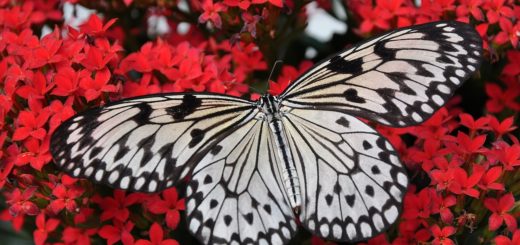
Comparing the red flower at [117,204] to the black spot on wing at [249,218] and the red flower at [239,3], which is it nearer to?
the black spot on wing at [249,218]

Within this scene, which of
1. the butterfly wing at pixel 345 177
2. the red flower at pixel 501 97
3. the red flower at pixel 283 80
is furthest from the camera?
the red flower at pixel 501 97

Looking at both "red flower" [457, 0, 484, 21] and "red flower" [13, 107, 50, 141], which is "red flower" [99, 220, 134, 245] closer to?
"red flower" [13, 107, 50, 141]

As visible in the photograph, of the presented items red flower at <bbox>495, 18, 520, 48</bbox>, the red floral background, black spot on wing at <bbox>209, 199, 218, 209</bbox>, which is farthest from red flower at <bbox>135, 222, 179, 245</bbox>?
red flower at <bbox>495, 18, 520, 48</bbox>

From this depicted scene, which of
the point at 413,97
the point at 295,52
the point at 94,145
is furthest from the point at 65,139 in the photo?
the point at 295,52

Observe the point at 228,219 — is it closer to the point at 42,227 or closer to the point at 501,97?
the point at 42,227

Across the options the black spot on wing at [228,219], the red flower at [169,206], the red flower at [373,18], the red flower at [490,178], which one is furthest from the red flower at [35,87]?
the red flower at [490,178]

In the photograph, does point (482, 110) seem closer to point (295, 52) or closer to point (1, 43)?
point (295, 52)
